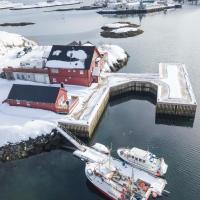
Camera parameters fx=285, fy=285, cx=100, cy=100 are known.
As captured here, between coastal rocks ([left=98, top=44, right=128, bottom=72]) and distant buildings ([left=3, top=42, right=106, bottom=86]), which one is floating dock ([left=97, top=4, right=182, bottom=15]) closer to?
coastal rocks ([left=98, top=44, right=128, bottom=72])

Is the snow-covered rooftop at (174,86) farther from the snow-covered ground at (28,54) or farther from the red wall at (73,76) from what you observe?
the red wall at (73,76)

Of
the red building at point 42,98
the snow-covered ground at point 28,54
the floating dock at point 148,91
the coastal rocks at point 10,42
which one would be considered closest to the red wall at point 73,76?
the floating dock at point 148,91

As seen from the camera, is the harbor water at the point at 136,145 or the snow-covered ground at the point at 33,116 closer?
the harbor water at the point at 136,145

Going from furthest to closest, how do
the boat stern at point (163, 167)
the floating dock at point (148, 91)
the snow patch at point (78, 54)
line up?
the snow patch at point (78, 54), the floating dock at point (148, 91), the boat stern at point (163, 167)

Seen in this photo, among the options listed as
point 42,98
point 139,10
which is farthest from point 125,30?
point 42,98

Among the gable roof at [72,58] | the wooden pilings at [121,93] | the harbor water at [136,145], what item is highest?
the gable roof at [72,58]

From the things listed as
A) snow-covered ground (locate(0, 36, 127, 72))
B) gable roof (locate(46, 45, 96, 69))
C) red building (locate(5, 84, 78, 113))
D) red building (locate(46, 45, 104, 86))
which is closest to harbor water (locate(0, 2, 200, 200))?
snow-covered ground (locate(0, 36, 127, 72))
